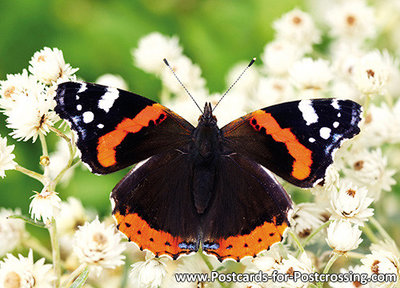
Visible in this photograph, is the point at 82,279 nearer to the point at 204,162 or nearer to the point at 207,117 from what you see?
the point at 204,162

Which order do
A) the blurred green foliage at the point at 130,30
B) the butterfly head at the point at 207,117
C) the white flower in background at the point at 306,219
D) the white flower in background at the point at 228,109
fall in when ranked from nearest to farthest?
the white flower in background at the point at 306,219 < the butterfly head at the point at 207,117 < the white flower in background at the point at 228,109 < the blurred green foliage at the point at 130,30

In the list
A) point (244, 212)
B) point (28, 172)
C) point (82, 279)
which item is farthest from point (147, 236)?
point (28, 172)

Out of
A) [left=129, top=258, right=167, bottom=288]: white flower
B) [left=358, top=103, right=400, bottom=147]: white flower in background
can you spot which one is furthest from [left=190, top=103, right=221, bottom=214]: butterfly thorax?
[left=358, top=103, right=400, bottom=147]: white flower in background

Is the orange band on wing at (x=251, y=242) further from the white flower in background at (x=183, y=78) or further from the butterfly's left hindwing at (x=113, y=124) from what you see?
the white flower in background at (x=183, y=78)

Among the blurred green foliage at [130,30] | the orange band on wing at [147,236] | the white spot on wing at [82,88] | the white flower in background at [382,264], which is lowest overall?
the white flower in background at [382,264]

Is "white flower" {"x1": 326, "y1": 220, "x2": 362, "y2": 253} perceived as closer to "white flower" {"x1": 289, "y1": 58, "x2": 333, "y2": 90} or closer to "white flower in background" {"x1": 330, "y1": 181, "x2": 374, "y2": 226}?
"white flower in background" {"x1": 330, "y1": 181, "x2": 374, "y2": 226}

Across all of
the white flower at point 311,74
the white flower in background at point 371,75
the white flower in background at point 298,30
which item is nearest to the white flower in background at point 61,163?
the white flower at point 311,74
